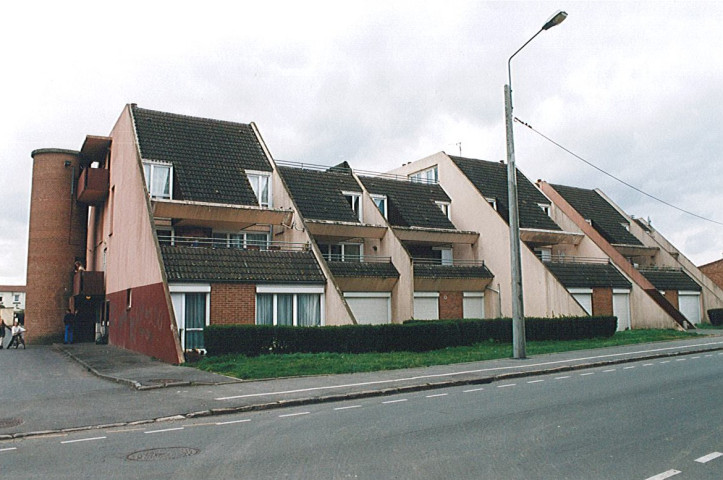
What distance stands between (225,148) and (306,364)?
1538 cm

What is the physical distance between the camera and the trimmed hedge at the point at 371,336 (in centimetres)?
1833

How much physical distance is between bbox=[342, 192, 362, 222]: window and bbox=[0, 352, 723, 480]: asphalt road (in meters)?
21.3

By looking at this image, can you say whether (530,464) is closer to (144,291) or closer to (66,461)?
(66,461)

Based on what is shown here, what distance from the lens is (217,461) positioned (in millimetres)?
6883

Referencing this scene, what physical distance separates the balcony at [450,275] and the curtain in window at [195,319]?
1268 centimetres

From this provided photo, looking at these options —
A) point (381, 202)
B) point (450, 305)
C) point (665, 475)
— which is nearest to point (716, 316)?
point (450, 305)

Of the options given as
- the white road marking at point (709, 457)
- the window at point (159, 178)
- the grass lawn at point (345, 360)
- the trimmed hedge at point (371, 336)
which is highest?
the window at point (159, 178)

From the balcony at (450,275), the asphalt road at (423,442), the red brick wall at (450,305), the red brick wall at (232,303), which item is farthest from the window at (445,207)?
the asphalt road at (423,442)

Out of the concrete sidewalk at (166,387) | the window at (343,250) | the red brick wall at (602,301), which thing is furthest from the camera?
the red brick wall at (602,301)

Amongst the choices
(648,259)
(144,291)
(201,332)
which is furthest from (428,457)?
(648,259)

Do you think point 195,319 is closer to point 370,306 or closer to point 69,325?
point 370,306

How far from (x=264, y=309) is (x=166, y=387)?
8.35 m

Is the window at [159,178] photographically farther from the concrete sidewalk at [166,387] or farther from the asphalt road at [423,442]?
the asphalt road at [423,442]

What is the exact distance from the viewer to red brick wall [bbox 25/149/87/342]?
32.9 m
